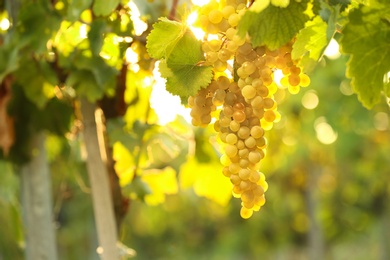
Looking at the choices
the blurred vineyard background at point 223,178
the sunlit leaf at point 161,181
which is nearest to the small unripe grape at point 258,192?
the blurred vineyard background at point 223,178

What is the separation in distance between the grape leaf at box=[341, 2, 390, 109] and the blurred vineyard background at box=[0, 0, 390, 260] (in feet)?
1.94

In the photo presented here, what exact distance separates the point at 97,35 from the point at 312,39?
0.59m

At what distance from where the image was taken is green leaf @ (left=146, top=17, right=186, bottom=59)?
1.30 m

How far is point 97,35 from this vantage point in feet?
5.55

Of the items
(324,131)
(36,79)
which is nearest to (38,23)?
(36,79)

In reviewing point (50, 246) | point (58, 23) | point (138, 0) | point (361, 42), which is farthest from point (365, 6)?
point (50, 246)

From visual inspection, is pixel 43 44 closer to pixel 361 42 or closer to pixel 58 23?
pixel 58 23

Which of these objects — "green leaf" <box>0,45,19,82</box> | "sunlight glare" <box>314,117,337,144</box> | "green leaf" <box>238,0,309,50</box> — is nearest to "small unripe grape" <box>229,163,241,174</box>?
"green leaf" <box>238,0,309,50</box>

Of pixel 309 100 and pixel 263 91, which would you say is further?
pixel 309 100

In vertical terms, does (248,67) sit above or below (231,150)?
above

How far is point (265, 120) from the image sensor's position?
1.35 meters

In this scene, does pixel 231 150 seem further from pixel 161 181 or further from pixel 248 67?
pixel 161 181

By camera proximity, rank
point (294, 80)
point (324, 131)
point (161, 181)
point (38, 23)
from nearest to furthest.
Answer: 1. point (294, 80)
2. point (38, 23)
3. point (161, 181)
4. point (324, 131)

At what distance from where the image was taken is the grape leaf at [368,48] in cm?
125
